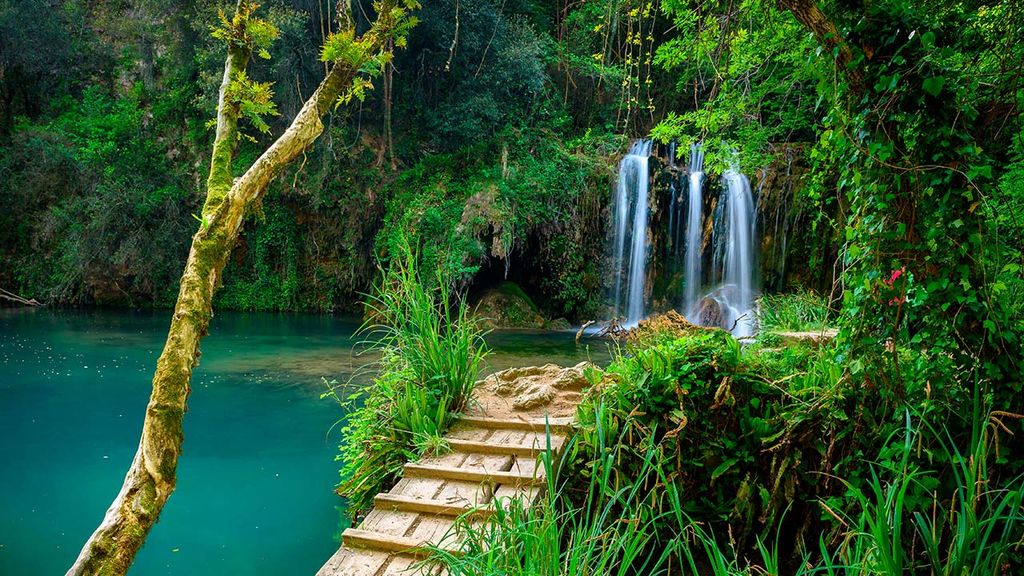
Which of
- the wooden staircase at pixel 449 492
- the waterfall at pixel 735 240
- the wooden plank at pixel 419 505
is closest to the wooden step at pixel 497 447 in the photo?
the wooden staircase at pixel 449 492

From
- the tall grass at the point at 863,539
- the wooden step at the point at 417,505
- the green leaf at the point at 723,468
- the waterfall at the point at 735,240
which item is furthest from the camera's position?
the waterfall at the point at 735,240

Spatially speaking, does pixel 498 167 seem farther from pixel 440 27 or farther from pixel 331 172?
pixel 331 172

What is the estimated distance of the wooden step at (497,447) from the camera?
3416mm

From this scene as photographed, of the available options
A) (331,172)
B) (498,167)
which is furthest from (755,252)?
(331,172)

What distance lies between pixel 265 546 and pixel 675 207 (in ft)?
32.9

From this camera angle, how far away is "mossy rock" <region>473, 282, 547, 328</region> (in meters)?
12.9

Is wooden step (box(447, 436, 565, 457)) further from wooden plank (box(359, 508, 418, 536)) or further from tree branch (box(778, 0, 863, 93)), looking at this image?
tree branch (box(778, 0, 863, 93))

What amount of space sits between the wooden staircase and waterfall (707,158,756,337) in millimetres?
8736

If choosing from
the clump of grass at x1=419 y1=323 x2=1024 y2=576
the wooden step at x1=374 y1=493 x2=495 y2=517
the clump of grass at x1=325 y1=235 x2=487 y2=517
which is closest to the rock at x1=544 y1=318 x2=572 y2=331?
the clump of grass at x1=325 y1=235 x2=487 y2=517

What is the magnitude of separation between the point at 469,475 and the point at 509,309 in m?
9.88

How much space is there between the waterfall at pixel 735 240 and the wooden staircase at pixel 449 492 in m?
8.74

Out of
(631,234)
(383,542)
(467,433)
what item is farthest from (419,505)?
(631,234)

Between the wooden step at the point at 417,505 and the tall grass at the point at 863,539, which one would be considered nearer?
the tall grass at the point at 863,539

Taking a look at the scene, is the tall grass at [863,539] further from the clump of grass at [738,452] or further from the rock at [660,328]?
the rock at [660,328]
